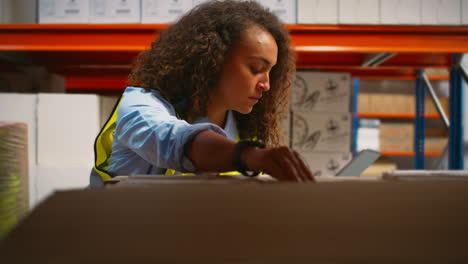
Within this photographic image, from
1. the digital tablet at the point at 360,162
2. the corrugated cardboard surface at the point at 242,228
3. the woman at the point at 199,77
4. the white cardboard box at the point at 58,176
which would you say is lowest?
the white cardboard box at the point at 58,176

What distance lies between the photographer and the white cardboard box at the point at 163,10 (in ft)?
4.51

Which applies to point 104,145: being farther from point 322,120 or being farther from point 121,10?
point 322,120

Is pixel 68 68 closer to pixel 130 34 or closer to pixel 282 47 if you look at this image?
pixel 130 34

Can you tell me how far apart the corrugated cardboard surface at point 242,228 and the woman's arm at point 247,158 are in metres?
0.15

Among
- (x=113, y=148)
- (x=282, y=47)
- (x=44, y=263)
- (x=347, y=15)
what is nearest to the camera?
(x=44, y=263)

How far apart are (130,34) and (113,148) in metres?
0.72

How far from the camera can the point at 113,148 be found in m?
0.85

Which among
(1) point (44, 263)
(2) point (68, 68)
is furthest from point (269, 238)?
(2) point (68, 68)

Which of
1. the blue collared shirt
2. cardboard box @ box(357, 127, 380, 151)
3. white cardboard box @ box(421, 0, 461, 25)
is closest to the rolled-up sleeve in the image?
the blue collared shirt

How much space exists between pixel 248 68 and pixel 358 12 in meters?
0.73

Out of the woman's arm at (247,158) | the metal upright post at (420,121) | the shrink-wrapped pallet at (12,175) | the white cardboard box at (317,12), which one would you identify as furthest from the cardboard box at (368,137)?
the shrink-wrapped pallet at (12,175)

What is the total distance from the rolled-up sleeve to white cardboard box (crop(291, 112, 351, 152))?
1.20 m

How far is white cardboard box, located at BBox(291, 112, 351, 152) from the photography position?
1.87 meters

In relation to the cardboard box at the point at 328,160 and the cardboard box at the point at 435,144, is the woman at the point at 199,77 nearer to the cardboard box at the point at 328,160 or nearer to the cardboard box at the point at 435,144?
the cardboard box at the point at 328,160
